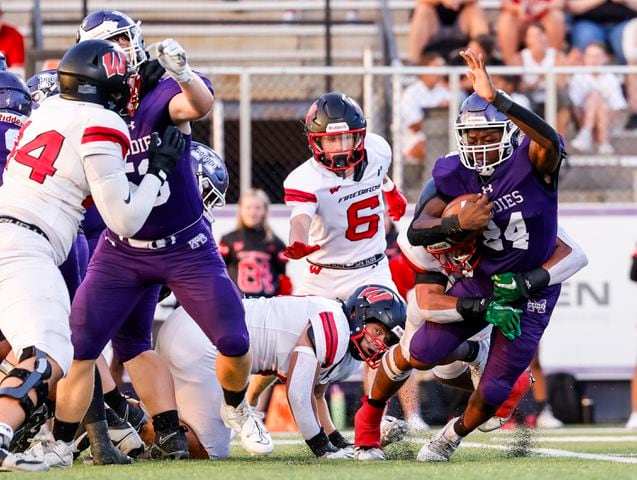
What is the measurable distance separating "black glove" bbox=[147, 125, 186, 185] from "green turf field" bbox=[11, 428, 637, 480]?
122 centimetres

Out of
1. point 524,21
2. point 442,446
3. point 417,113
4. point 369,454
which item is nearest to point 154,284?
point 369,454

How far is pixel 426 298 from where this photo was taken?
6.26 metres

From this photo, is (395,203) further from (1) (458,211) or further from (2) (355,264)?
(1) (458,211)

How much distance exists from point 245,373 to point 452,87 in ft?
17.0

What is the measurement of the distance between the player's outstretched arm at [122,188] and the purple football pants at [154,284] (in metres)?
0.45

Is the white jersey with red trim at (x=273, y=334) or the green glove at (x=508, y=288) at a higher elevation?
the green glove at (x=508, y=288)

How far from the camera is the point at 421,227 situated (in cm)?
610

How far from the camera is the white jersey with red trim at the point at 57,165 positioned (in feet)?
17.3

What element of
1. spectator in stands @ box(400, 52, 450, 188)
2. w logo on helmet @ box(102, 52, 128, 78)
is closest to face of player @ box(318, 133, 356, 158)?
w logo on helmet @ box(102, 52, 128, 78)

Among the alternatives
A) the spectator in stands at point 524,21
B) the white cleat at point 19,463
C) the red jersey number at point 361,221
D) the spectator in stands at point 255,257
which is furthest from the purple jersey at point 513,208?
the spectator in stands at point 524,21

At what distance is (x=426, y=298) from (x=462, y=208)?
0.53 meters

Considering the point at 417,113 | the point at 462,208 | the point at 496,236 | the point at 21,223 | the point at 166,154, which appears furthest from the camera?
the point at 417,113

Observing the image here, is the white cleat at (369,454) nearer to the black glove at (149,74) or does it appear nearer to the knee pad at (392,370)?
the knee pad at (392,370)

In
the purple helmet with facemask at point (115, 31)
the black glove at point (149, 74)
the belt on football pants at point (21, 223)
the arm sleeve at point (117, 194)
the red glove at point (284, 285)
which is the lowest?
the red glove at point (284, 285)
